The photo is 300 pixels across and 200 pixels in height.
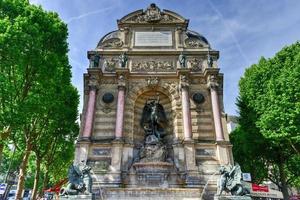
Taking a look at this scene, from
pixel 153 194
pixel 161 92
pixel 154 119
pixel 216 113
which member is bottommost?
pixel 153 194

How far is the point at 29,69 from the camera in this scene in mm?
13672

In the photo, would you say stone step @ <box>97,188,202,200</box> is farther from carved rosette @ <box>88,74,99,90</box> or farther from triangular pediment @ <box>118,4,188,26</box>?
triangular pediment @ <box>118,4,188,26</box>

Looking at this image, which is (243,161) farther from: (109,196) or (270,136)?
(109,196)

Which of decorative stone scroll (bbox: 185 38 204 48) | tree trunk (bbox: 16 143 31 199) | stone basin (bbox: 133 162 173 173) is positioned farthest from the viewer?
decorative stone scroll (bbox: 185 38 204 48)

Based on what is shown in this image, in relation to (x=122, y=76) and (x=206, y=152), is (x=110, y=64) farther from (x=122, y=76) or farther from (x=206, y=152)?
(x=206, y=152)

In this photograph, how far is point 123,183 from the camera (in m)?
15.2

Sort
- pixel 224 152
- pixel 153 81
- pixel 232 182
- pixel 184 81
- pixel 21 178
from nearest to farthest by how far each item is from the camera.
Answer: pixel 232 182 → pixel 21 178 → pixel 224 152 → pixel 184 81 → pixel 153 81

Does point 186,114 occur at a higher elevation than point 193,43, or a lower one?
lower

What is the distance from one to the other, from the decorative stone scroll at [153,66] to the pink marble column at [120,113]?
2306 millimetres

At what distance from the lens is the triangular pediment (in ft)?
69.2

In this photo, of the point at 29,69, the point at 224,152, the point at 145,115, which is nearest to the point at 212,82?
the point at 224,152

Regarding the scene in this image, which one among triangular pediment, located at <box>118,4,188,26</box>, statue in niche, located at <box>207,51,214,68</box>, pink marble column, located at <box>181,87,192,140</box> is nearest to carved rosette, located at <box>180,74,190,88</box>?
pink marble column, located at <box>181,87,192,140</box>

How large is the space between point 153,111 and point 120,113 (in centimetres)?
223

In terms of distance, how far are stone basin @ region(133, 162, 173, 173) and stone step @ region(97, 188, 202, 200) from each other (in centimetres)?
272
